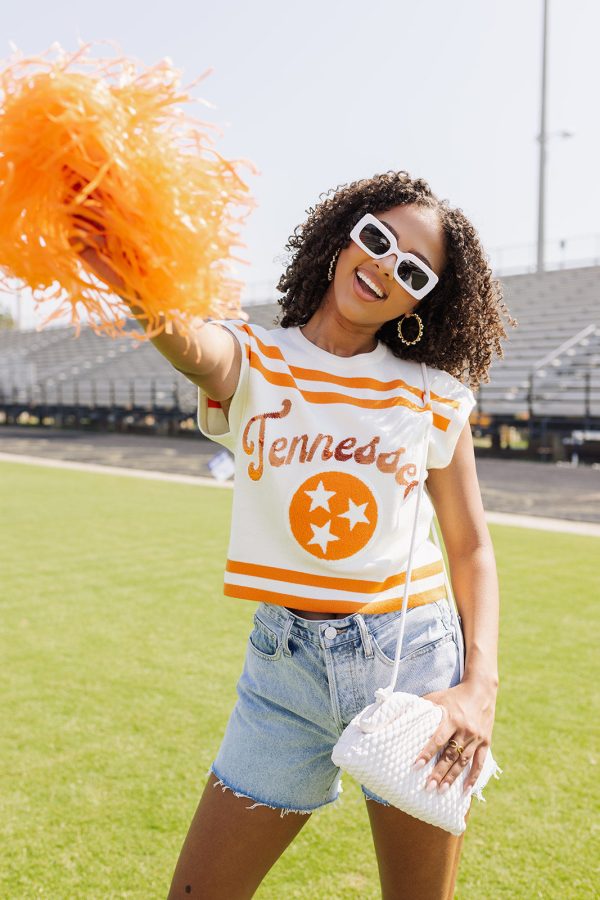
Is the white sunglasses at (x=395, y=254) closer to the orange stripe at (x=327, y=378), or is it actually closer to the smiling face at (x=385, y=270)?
the smiling face at (x=385, y=270)

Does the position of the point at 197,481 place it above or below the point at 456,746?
below

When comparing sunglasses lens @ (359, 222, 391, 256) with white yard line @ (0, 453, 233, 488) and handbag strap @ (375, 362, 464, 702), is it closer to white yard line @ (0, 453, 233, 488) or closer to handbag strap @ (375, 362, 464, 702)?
handbag strap @ (375, 362, 464, 702)

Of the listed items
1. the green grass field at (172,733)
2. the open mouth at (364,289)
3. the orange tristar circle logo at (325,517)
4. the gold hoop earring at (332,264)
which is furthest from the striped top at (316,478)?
the green grass field at (172,733)

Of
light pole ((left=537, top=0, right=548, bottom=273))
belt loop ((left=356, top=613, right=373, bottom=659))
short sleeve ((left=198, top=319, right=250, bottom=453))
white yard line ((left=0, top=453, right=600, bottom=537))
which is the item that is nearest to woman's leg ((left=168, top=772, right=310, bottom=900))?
belt loop ((left=356, top=613, right=373, bottom=659))

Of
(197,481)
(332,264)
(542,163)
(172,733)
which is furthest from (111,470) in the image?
(542,163)

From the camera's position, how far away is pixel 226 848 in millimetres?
1561

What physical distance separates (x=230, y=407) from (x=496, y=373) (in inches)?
757

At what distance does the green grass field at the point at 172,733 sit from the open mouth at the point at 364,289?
1688 mm

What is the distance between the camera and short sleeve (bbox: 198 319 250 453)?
1.56m

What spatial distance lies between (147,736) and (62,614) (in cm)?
184

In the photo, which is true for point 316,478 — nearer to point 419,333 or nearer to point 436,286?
point 419,333

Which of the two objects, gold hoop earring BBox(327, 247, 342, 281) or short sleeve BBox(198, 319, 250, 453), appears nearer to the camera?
short sleeve BBox(198, 319, 250, 453)

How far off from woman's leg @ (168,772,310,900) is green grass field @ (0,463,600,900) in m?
0.93

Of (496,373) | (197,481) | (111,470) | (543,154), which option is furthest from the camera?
(543,154)
